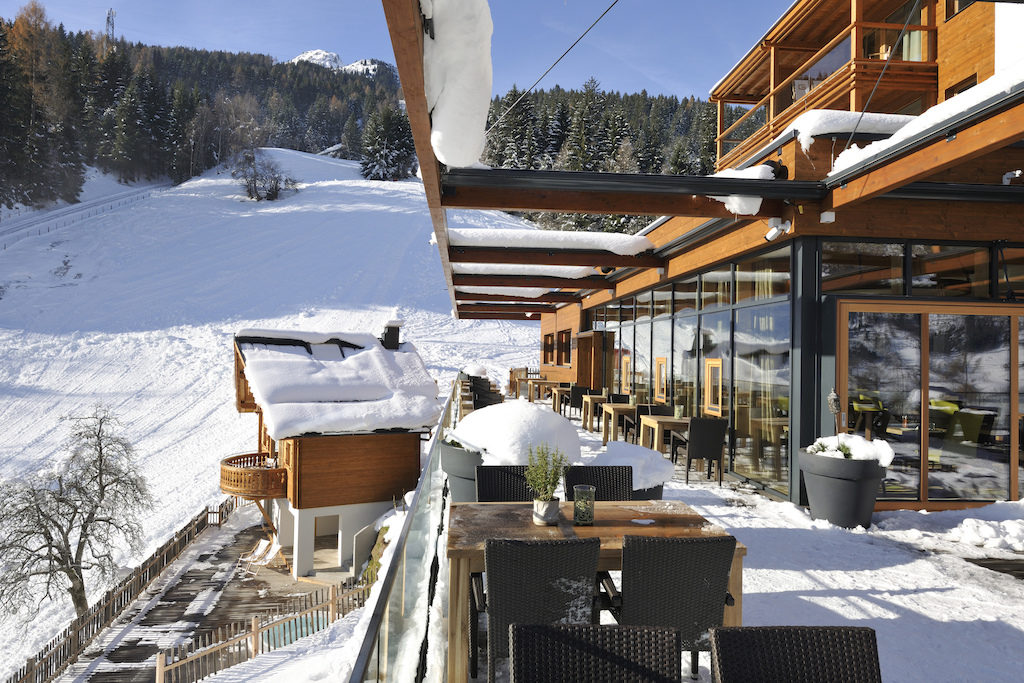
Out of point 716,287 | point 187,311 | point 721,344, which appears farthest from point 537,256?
point 187,311

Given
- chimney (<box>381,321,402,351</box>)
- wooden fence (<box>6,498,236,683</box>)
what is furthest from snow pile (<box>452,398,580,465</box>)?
wooden fence (<box>6,498,236,683</box>)

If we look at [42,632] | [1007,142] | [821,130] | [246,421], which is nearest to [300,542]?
[42,632]

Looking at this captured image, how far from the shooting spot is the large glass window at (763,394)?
233 inches

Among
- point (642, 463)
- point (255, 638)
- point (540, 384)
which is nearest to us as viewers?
point (642, 463)

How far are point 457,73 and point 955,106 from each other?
3.31 metres

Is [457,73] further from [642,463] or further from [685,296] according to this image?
[685,296]

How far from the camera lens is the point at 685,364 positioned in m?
8.65

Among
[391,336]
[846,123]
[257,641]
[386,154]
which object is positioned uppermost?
[386,154]

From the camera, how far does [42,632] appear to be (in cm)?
1609

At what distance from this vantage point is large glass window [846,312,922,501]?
5.51 metres

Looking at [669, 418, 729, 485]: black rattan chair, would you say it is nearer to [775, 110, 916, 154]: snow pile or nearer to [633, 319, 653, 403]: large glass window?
[775, 110, 916, 154]: snow pile

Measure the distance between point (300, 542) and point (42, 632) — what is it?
8331 mm

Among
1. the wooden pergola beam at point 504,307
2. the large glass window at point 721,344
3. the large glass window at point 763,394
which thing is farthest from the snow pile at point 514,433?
the wooden pergola beam at point 504,307

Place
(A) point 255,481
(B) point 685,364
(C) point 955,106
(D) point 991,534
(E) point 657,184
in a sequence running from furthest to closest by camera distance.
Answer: (A) point 255,481 < (B) point 685,364 < (E) point 657,184 < (D) point 991,534 < (C) point 955,106
